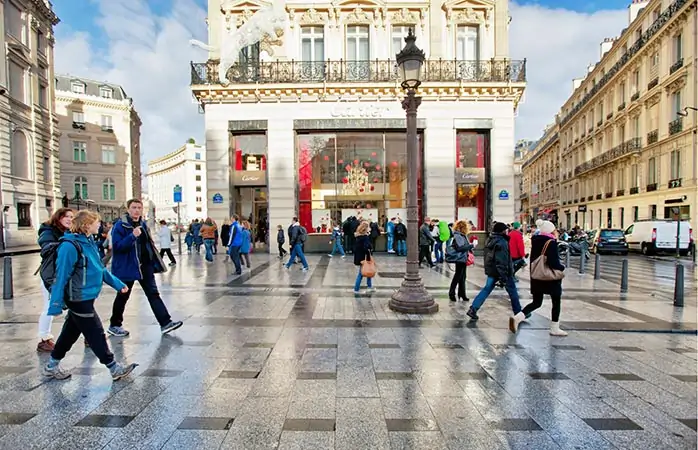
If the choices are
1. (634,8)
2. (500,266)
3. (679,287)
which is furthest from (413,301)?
(634,8)

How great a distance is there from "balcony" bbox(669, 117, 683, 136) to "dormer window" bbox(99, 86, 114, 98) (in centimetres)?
6368

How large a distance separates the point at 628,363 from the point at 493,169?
1425 cm

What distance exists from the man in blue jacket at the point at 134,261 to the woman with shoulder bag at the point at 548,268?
211 inches

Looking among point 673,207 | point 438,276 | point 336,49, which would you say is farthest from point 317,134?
point 673,207

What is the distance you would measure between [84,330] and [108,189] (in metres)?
54.1

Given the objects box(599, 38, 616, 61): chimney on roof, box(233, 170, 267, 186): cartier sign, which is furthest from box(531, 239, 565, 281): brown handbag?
box(599, 38, 616, 61): chimney on roof

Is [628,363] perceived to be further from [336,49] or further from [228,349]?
[336,49]

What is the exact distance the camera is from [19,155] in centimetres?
2777

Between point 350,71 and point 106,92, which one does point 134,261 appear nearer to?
point 350,71

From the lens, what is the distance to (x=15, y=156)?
2733cm

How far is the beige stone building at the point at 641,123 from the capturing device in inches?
1037

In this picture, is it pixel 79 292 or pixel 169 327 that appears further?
pixel 169 327

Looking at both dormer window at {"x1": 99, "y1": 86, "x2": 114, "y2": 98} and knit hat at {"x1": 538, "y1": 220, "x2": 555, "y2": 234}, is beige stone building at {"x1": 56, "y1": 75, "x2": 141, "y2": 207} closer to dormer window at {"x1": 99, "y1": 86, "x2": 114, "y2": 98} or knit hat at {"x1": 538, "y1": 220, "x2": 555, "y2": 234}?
dormer window at {"x1": 99, "y1": 86, "x2": 114, "y2": 98}

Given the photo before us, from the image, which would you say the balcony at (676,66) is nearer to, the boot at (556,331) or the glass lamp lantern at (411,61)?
the glass lamp lantern at (411,61)
